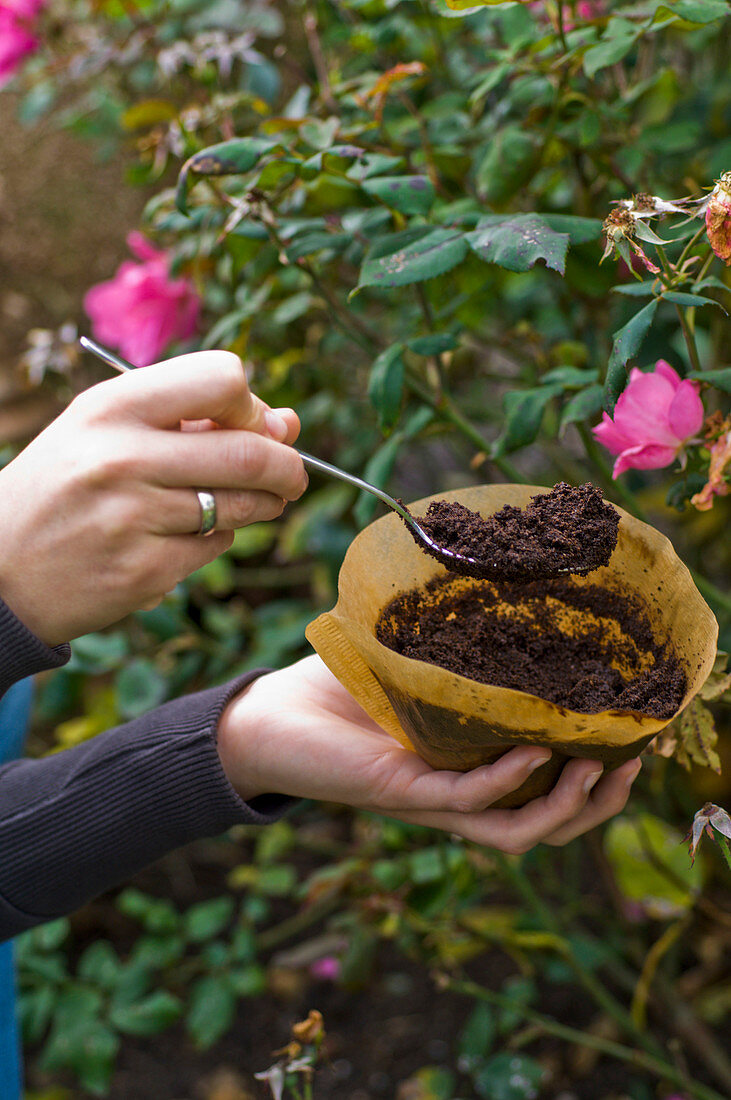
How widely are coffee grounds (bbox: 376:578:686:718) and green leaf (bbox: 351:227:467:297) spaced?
246 millimetres

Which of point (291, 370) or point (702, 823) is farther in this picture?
point (291, 370)

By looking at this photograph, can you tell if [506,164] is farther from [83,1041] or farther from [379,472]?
[83,1041]

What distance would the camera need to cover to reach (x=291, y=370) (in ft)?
4.31

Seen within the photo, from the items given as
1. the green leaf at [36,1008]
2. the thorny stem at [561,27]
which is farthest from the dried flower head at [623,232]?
the green leaf at [36,1008]

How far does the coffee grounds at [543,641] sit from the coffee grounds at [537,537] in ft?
0.21

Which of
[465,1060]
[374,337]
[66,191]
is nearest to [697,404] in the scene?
[374,337]

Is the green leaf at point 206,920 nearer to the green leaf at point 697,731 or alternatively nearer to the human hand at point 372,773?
the human hand at point 372,773

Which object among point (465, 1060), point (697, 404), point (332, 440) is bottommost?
point (465, 1060)

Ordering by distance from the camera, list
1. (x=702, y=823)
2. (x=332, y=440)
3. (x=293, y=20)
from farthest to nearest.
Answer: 1. (x=332, y=440)
2. (x=293, y=20)
3. (x=702, y=823)

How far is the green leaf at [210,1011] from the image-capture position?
128 cm

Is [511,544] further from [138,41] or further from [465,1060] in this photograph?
[138,41]

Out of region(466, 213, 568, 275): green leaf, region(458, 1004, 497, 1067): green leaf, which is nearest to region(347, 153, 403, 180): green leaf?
region(466, 213, 568, 275): green leaf

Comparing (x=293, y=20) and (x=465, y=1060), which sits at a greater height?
(x=293, y=20)

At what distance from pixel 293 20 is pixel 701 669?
4.31ft
